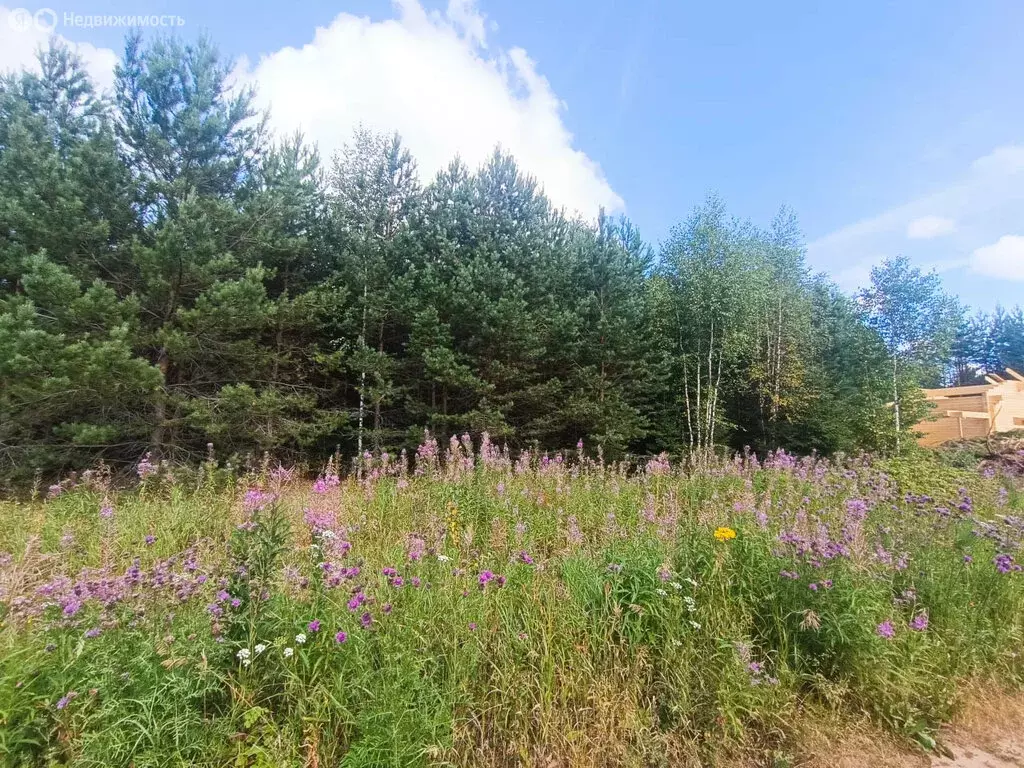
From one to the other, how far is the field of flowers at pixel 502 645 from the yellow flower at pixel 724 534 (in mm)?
19

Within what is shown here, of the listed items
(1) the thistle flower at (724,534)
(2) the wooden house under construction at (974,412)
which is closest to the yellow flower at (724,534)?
(1) the thistle flower at (724,534)

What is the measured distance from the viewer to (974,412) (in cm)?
2248

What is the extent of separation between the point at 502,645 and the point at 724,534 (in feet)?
5.15

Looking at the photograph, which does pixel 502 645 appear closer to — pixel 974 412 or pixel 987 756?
pixel 987 756

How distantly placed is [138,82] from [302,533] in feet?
34.4

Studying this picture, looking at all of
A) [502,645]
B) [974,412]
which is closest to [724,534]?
[502,645]

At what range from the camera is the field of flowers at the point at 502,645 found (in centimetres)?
176

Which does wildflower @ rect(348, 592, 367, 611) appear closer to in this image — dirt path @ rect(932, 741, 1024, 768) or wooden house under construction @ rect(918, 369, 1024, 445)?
dirt path @ rect(932, 741, 1024, 768)

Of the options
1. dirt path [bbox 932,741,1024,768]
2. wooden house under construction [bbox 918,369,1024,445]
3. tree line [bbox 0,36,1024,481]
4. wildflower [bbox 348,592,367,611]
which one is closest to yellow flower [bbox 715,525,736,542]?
dirt path [bbox 932,741,1024,768]

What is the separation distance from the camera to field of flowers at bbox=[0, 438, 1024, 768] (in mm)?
1765

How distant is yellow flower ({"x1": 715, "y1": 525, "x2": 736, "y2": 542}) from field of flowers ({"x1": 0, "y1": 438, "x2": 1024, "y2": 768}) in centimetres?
2

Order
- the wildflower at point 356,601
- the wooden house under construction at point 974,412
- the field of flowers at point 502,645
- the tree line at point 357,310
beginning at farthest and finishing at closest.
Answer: the wooden house under construction at point 974,412 < the tree line at point 357,310 < the wildflower at point 356,601 < the field of flowers at point 502,645

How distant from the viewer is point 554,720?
2.07 meters

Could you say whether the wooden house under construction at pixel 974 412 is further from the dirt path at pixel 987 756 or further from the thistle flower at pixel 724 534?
the thistle flower at pixel 724 534
